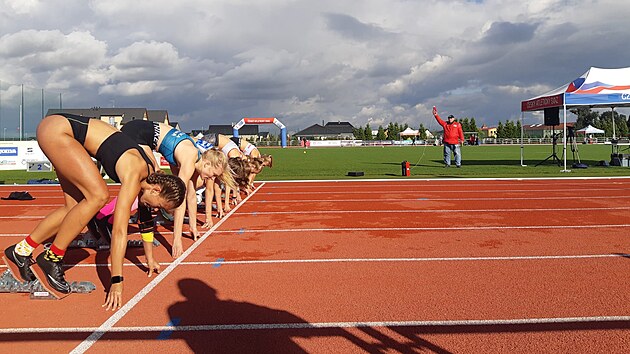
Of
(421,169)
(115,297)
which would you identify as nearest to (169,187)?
(115,297)

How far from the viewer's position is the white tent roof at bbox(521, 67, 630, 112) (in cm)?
1664

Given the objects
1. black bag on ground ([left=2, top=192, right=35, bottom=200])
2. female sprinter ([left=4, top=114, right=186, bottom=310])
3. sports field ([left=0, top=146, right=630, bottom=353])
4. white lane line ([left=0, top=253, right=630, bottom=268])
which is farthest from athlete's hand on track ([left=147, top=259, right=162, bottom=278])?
black bag on ground ([left=2, top=192, right=35, bottom=200])

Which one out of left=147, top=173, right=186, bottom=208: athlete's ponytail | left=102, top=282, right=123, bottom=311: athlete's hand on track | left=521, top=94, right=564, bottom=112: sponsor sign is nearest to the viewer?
left=102, top=282, right=123, bottom=311: athlete's hand on track

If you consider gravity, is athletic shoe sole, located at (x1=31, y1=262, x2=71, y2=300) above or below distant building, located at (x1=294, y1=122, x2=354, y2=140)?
below

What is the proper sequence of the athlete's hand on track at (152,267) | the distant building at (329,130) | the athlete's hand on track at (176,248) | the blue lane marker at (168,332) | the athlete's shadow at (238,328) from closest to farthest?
the athlete's shadow at (238,328) < the blue lane marker at (168,332) < the athlete's hand on track at (152,267) < the athlete's hand on track at (176,248) < the distant building at (329,130)

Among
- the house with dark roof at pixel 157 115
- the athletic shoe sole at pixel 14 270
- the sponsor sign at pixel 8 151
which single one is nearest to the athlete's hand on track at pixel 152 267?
the athletic shoe sole at pixel 14 270

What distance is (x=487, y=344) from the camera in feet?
10.1

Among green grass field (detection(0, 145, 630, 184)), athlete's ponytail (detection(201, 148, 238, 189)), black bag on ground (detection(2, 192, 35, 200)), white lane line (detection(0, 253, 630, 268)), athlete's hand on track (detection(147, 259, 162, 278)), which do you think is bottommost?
white lane line (detection(0, 253, 630, 268))

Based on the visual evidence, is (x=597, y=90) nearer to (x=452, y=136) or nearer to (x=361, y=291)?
(x=452, y=136)

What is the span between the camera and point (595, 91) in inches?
662

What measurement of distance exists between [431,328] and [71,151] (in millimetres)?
3218

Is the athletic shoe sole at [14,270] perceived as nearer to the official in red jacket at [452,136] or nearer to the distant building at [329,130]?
the official in red jacket at [452,136]

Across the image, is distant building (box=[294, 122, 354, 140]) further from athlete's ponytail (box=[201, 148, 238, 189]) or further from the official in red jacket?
athlete's ponytail (box=[201, 148, 238, 189])

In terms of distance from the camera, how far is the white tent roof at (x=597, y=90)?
1664cm
